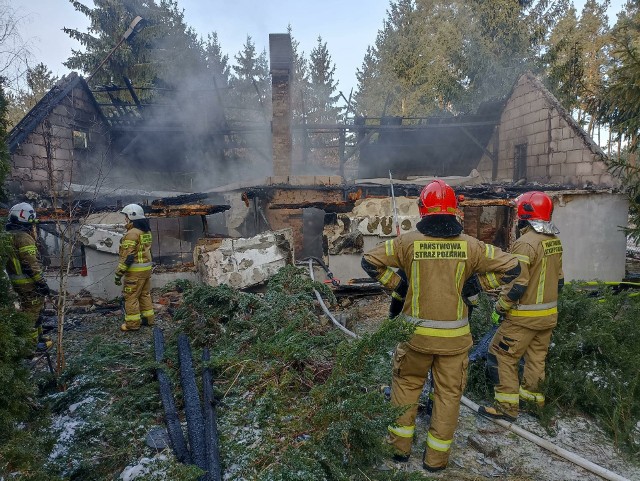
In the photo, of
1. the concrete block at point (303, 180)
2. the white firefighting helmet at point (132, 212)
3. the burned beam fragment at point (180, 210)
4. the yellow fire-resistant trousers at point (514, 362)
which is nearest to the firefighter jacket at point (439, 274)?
the yellow fire-resistant trousers at point (514, 362)

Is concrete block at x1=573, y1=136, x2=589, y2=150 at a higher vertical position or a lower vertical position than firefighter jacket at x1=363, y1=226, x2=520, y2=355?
higher

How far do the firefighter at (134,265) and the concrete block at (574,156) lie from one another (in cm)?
1076

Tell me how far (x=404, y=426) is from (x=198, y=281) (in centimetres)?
609

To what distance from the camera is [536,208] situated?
367 cm

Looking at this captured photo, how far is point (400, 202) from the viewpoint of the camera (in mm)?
9000

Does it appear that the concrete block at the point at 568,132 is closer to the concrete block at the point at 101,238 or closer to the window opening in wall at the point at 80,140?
the concrete block at the point at 101,238

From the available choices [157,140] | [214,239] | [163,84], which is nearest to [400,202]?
[214,239]

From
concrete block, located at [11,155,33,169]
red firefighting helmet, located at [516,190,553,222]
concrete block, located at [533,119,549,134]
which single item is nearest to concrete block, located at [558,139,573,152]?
concrete block, located at [533,119,549,134]

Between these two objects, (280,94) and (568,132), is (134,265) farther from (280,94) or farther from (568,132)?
(568,132)

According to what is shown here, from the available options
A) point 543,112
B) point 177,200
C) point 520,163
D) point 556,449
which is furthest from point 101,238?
point 520,163

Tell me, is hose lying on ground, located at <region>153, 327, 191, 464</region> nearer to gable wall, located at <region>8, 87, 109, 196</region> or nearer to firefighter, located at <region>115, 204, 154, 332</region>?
firefighter, located at <region>115, 204, 154, 332</region>

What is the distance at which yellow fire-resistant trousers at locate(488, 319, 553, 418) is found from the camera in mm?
3549

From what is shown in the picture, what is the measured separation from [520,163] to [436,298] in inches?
506

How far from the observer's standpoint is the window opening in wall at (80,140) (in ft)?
45.4
